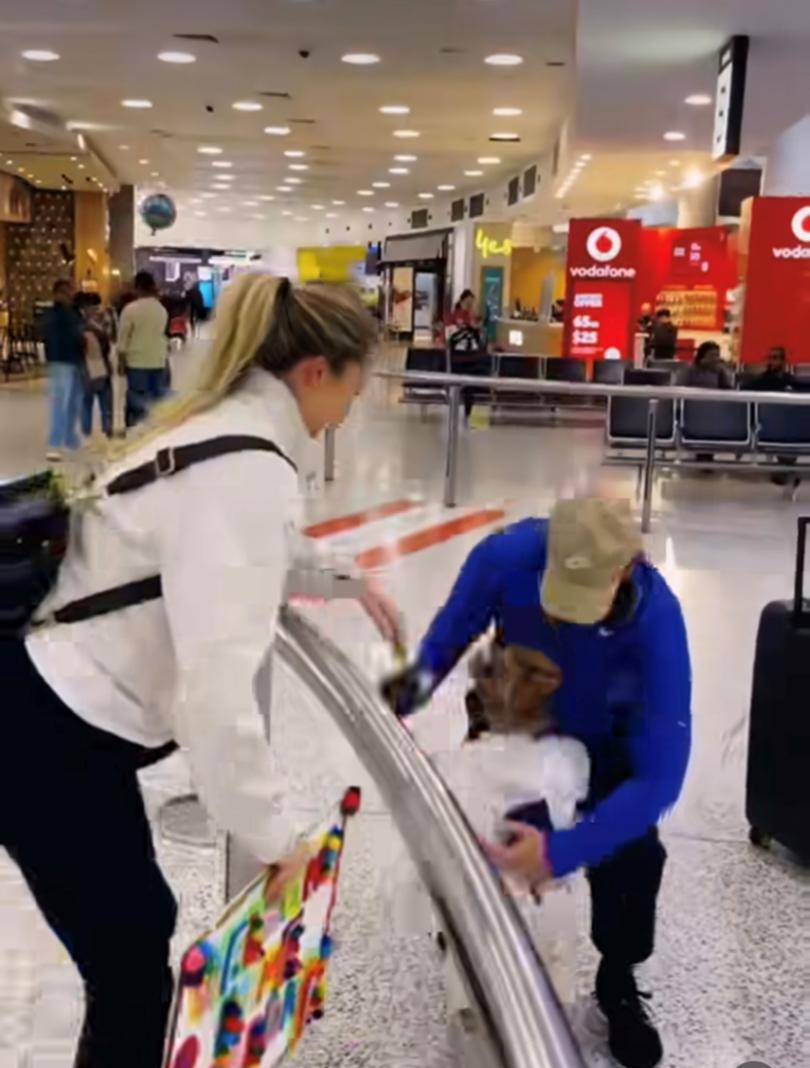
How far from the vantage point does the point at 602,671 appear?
223 cm

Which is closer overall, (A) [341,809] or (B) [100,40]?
(A) [341,809]

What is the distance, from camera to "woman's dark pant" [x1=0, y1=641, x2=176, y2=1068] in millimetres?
1490

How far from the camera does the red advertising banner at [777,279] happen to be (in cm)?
1416

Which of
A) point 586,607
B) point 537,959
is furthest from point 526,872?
point 537,959

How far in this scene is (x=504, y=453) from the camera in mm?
11562

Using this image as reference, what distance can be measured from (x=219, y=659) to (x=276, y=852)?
9.6 inches

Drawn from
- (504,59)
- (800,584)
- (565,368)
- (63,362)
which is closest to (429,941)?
(800,584)

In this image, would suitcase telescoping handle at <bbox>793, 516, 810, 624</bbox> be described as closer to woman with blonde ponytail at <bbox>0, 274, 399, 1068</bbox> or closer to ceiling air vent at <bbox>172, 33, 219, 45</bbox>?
woman with blonde ponytail at <bbox>0, 274, 399, 1068</bbox>

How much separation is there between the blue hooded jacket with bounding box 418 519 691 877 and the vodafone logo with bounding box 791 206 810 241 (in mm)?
12884

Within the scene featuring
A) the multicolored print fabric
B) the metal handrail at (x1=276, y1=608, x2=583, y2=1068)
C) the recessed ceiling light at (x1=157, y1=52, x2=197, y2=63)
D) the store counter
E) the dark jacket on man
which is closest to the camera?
the metal handrail at (x1=276, y1=608, x2=583, y2=1068)

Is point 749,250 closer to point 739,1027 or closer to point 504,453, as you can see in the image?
point 504,453

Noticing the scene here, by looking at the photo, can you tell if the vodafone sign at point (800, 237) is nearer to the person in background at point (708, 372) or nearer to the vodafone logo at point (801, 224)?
the vodafone logo at point (801, 224)

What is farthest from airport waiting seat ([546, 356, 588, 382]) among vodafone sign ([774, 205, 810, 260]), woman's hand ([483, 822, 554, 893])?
woman's hand ([483, 822, 554, 893])

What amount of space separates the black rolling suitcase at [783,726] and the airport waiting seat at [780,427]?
631cm
